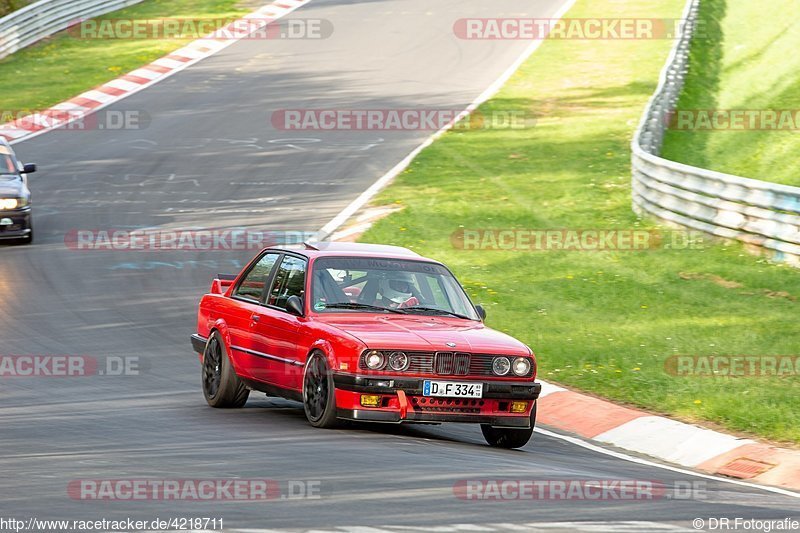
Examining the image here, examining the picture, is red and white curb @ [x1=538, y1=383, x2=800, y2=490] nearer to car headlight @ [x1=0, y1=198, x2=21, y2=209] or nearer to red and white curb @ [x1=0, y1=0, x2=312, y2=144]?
car headlight @ [x1=0, y1=198, x2=21, y2=209]

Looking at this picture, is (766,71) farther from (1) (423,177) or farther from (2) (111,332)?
(2) (111,332)

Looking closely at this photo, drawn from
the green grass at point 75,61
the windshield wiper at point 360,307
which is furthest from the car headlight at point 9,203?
the green grass at point 75,61

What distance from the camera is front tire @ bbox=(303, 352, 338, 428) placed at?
10.1 meters

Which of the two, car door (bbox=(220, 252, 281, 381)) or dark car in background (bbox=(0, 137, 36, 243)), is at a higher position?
car door (bbox=(220, 252, 281, 381))

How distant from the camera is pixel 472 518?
7.14 m

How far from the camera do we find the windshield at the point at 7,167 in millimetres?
22127

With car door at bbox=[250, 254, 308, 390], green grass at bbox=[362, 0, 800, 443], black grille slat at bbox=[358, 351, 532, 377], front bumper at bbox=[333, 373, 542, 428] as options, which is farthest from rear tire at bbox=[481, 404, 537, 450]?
green grass at bbox=[362, 0, 800, 443]

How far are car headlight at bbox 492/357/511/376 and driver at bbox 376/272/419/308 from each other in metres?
1.18

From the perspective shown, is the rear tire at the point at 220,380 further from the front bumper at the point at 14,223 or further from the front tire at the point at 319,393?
the front bumper at the point at 14,223

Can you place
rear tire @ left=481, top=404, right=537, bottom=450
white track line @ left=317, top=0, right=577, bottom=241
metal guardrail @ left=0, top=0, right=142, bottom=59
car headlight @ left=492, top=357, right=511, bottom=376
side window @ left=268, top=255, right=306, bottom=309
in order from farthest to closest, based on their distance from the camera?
metal guardrail @ left=0, top=0, right=142, bottom=59
white track line @ left=317, top=0, right=577, bottom=241
side window @ left=268, top=255, right=306, bottom=309
rear tire @ left=481, top=404, right=537, bottom=450
car headlight @ left=492, top=357, right=511, bottom=376

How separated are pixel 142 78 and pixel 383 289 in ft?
85.0

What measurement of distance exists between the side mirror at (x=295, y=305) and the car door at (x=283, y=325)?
0.23 ft

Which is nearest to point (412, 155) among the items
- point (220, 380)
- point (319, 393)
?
point (220, 380)

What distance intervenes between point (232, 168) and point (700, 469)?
722 inches
